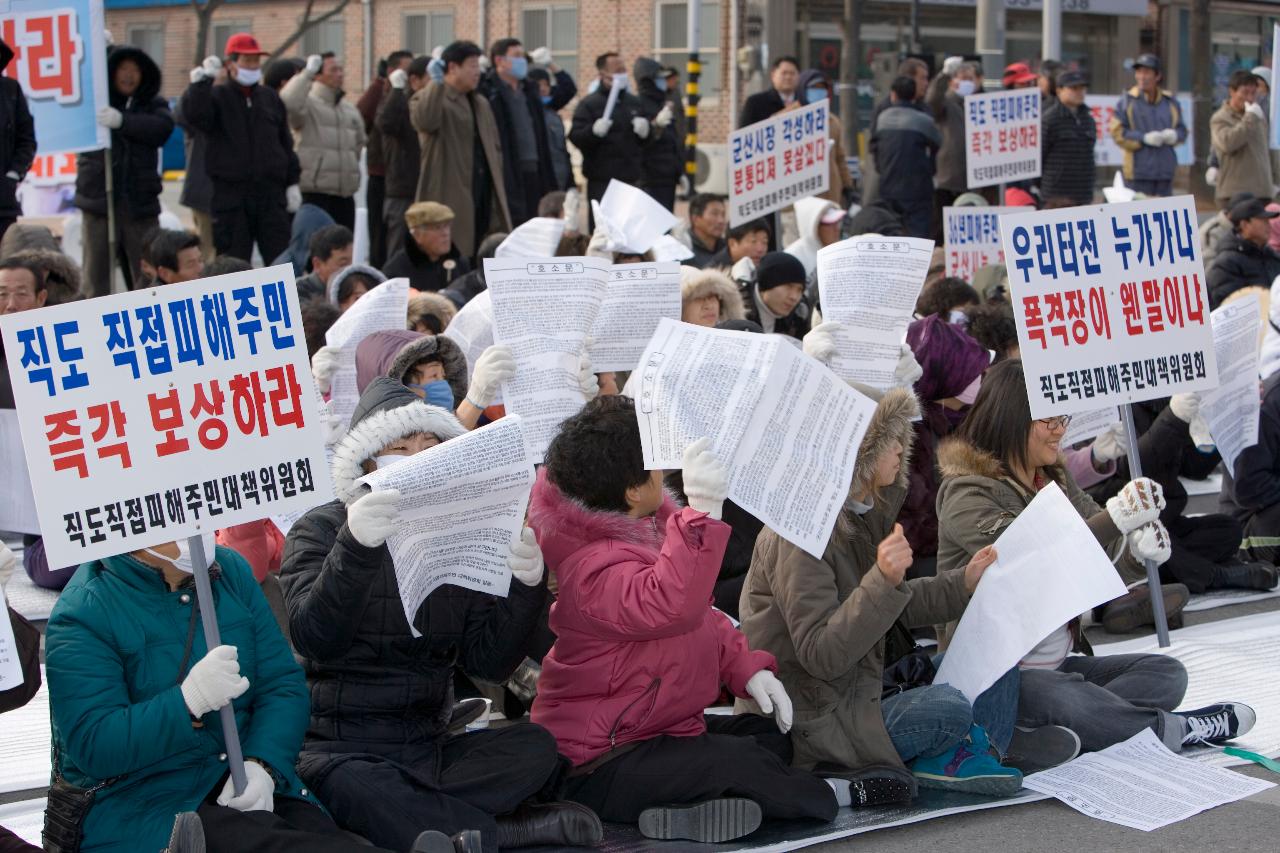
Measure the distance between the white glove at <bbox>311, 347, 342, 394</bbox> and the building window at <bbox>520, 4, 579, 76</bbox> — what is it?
2562 centimetres

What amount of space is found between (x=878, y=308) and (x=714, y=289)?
1.11 meters

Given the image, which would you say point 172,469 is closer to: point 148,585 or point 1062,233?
point 148,585

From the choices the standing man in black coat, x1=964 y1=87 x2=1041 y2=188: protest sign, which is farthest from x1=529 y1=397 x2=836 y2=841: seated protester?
x1=964 y1=87 x2=1041 y2=188: protest sign

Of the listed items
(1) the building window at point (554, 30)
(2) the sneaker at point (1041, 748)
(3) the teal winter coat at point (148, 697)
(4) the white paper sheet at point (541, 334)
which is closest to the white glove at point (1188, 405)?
(2) the sneaker at point (1041, 748)

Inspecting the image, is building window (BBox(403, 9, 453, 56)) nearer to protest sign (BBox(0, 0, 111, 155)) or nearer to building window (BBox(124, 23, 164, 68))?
building window (BBox(124, 23, 164, 68))

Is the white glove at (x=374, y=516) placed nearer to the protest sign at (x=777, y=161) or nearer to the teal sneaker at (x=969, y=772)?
the teal sneaker at (x=969, y=772)

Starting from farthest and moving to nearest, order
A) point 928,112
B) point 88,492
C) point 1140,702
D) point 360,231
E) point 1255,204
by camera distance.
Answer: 1. point 928,112
2. point 360,231
3. point 1255,204
4. point 1140,702
5. point 88,492

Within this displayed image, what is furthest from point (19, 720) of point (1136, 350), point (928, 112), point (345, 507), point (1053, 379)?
point (928, 112)

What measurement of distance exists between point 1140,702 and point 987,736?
0.64 meters

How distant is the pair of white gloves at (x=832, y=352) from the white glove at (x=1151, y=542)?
4.19 ft

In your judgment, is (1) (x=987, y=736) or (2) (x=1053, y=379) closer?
(1) (x=987, y=736)

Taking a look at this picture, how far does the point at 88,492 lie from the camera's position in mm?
3879

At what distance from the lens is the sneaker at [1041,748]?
16.9 ft

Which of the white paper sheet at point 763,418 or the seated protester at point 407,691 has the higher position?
the white paper sheet at point 763,418
